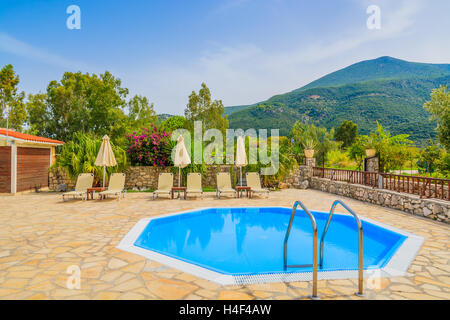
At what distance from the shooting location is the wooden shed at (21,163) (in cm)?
1107

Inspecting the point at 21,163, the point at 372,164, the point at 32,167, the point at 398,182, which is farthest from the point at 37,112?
the point at 398,182

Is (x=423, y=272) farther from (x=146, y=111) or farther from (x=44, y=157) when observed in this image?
(x=146, y=111)

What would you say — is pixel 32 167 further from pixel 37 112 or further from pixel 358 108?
pixel 358 108

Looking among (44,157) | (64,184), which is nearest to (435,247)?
(64,184)

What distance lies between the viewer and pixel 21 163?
451 inches

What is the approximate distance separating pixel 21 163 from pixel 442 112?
2031cm

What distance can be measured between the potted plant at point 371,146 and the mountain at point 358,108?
22845 millimetres

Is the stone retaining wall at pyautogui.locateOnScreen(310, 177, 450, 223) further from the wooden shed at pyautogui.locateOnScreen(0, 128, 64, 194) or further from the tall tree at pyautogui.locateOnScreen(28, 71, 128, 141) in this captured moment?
the tall tree at pyautogui.locateOnScreen(28, 71, 128, 141)

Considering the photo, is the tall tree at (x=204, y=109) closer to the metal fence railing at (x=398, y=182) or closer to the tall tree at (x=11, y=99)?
the tall tree at (x=11, y=99)

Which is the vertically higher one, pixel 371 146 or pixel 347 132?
pixel 347 132

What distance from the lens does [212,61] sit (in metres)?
14.6

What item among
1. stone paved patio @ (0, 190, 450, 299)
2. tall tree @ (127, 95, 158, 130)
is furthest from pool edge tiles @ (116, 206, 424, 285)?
tall tree @ (127, 95, 158, 130)

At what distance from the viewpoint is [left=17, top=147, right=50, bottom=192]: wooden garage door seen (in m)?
11.4

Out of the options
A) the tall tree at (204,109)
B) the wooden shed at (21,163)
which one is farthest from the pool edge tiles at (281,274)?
the tall tree at (204,109)
